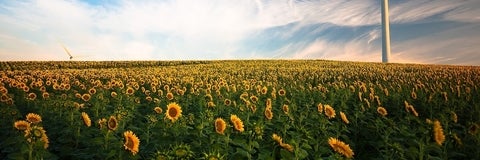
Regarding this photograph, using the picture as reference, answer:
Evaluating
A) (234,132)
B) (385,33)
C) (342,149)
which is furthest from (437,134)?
(385,33)

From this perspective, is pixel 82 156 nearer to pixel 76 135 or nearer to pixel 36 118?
pixel 36 118

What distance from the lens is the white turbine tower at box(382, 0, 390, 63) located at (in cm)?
4709

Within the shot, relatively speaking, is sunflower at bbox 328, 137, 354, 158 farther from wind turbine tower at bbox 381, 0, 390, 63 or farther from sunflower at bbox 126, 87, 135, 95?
wind turbine tower at bbox 381, 0, 390, 63

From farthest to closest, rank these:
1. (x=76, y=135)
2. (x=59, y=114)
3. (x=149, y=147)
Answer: (x=59, y=114), (x=76, y=135), (x=149, y=147)

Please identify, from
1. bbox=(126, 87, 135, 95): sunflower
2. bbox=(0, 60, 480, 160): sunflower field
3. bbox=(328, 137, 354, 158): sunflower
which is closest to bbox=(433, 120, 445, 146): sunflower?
bbox=(0, 60, 480, 160): sunflower field

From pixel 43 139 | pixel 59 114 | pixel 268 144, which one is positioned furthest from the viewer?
pixel 59 114

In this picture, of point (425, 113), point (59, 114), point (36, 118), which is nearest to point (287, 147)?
point (36, 118)

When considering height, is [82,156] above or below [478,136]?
below

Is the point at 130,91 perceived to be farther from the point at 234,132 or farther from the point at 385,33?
the point at 385,33

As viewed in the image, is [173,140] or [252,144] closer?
[252,144]

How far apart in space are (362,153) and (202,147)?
3.07 metres

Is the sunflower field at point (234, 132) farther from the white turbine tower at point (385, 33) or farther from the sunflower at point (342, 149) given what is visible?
the white turbine tower at point (385, 33)

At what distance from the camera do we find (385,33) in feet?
159

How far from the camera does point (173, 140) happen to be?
6.09 meters
